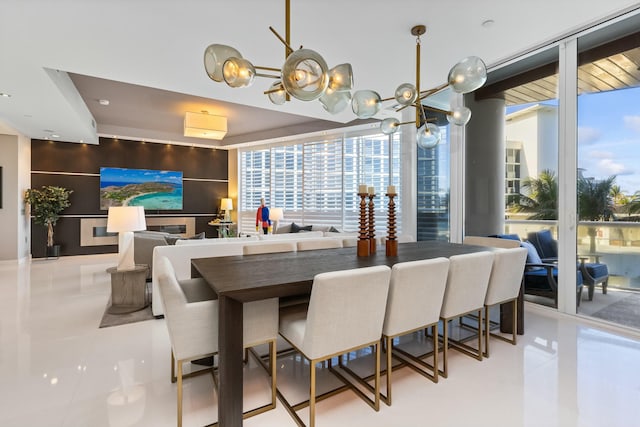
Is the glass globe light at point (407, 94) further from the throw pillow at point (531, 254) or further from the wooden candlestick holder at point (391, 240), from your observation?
the throw pillow at point (531, 254)

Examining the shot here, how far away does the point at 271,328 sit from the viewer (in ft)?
5.98

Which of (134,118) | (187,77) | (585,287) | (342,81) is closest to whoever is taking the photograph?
(342,81)

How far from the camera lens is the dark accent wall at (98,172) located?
22.6 feet

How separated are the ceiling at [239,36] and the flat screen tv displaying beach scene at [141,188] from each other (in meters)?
3.06

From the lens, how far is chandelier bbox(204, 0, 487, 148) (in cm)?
173

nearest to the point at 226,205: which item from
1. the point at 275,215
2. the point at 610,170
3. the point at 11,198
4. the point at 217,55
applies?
the point at 275,215

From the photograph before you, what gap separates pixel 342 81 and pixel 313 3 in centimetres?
87

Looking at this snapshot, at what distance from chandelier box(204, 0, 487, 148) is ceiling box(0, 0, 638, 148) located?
0.41 metres

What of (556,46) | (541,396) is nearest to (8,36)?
(541,396)

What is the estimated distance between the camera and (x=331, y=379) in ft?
7.01

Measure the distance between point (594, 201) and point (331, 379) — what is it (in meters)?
3.16

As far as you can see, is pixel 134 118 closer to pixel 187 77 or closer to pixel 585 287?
pixel 187 77

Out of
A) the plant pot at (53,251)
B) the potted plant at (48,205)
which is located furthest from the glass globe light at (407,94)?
the plant pot at (53,251)

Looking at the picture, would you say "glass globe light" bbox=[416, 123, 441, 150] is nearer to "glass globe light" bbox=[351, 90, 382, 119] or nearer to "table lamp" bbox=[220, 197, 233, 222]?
"glass globe light" bbox=[351, 90, 382, 119]
